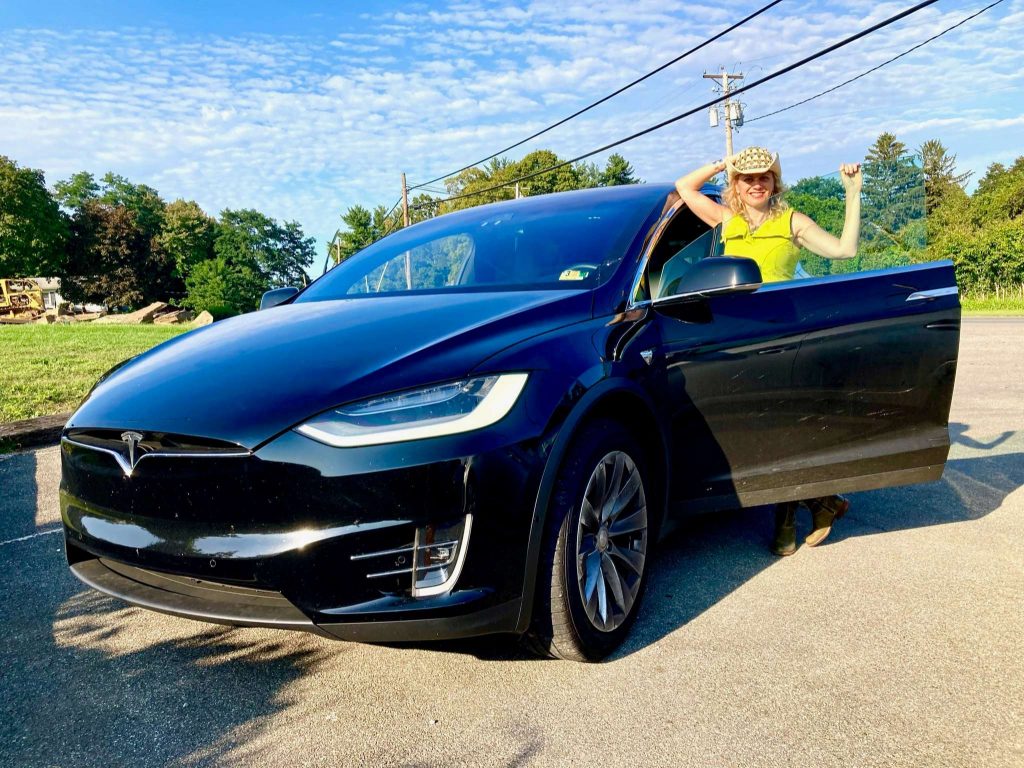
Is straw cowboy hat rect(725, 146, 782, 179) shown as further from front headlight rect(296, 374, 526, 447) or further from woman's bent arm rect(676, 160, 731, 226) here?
front headlight rect(296, 374, 526, 447)

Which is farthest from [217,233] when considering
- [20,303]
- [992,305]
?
[992,305]

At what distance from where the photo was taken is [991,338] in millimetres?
14195

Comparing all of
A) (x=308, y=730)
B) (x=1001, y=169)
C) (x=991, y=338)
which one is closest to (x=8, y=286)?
(x=991, y=338)

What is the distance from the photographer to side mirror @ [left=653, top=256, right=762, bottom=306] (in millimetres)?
2865

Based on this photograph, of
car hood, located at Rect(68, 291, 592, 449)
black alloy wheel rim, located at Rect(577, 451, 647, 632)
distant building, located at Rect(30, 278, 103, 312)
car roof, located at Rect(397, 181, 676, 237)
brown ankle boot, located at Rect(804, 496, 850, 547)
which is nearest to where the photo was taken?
car hood, located at Rect(68, 291, 592, 449)

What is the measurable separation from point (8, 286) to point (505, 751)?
51.5 m

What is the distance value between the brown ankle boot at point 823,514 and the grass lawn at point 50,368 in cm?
720

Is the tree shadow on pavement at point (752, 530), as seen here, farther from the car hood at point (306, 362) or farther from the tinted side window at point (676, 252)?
the car hood at point (306, 362)

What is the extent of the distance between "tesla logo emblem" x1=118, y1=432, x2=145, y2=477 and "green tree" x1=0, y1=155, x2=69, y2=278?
6146 cm

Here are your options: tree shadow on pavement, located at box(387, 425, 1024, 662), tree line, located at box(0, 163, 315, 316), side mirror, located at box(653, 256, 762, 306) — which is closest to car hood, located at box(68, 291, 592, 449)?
side mirror, located at box(653, 256, 762, 306)

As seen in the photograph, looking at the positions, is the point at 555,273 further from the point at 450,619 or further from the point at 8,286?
the point at 8,286

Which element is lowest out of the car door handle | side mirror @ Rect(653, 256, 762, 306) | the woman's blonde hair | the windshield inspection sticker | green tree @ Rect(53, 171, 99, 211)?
the car door handle

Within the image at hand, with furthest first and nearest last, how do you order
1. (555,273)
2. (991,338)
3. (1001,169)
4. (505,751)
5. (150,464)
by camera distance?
(1001,169)
(991,338)
(555,273)
(150,464)
(505,751)

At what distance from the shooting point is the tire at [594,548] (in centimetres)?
239
